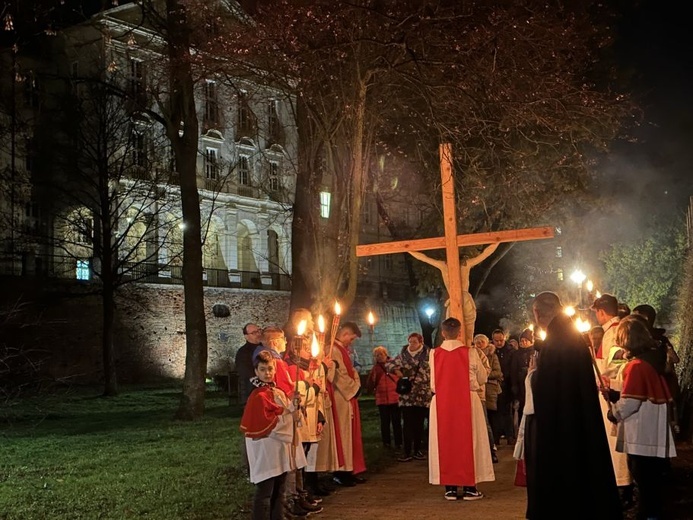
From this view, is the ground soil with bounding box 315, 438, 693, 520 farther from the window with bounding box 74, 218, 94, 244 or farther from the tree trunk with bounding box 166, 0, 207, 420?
the window with bounding box 74, 218, 94, 244

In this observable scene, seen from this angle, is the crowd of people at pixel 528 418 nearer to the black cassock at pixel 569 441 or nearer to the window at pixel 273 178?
the black cassock at pixel 569 441

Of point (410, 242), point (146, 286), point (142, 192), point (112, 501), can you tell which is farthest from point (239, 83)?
point (146, 286)

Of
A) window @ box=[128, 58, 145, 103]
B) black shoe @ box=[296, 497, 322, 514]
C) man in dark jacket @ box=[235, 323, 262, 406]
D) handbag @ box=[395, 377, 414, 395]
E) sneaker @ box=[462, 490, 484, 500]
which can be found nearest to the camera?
black shoe @ box=[296, 497, 322, 514]

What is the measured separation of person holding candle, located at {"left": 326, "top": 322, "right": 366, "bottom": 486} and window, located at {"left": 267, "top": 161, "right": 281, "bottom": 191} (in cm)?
3583

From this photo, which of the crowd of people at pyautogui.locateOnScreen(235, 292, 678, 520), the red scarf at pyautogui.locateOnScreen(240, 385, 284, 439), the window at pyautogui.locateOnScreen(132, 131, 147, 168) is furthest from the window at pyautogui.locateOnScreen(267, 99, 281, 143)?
the red scarf at pyautogui.locateOnScreen(240, 385, 284, 439)

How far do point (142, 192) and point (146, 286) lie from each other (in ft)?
24.5

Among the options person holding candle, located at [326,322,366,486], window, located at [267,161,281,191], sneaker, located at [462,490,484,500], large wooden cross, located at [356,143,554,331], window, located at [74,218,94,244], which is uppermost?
window, located at [267,161,281,191]

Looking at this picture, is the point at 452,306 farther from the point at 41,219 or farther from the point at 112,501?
the point at 41,219

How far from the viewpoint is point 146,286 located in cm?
3875

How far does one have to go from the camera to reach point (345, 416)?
10.6 meters

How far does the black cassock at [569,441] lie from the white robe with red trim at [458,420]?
10.4 ft

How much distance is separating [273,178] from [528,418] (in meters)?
42.5

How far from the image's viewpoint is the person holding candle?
10.5 m

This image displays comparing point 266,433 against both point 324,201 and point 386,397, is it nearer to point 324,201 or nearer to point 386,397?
point 386,397
